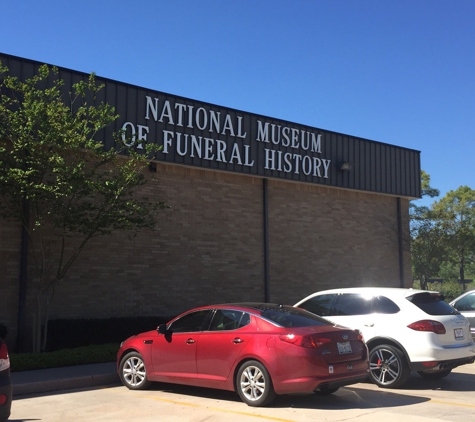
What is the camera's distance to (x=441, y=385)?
10656 millimetres

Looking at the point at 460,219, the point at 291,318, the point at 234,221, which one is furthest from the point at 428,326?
the point at 460,219

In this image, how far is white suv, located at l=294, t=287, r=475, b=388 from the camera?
991cm

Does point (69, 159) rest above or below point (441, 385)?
above

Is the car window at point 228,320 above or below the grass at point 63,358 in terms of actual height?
above

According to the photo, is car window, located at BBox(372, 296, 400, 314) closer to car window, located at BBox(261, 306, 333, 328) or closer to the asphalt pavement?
car window, located at BBox(261, 306, 333, 328)

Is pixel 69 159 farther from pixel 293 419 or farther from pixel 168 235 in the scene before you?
pixel 293 419

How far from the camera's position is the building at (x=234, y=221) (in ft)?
51.1

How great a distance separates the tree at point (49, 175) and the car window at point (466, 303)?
25.1 feet

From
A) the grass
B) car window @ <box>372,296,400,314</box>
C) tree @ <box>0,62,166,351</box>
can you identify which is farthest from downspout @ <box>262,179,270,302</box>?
car window @ <box>372,296,400,314</box>

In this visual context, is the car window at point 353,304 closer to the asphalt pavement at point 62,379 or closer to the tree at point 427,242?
the asphalt pavement at point 62,379

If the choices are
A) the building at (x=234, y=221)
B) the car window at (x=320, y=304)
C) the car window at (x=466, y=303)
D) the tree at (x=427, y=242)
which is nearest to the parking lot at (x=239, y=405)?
the car window at (x=320, y=304)

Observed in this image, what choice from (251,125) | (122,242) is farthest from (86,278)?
(251,125)

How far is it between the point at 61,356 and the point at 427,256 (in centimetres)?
2336

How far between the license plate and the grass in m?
6.01
